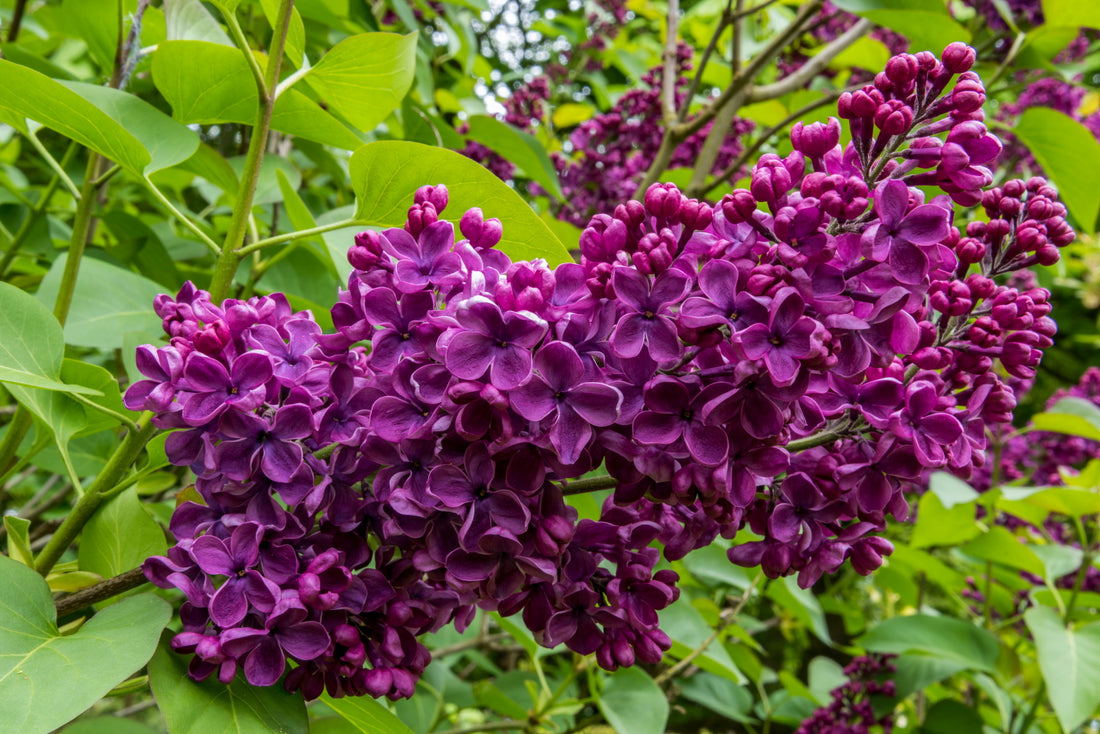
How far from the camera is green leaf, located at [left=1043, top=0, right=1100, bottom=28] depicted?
1.74 meters

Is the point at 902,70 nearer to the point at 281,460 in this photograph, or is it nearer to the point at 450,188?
the point at 450,188

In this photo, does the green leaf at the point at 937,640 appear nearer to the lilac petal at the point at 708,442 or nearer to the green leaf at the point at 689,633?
the green leaf at the point at 689,633

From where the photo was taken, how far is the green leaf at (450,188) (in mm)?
815

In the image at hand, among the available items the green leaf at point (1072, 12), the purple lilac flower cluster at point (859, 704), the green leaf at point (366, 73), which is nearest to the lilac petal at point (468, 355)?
the green leaf at point (366, 73)

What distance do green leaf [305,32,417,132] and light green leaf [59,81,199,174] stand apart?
0.17 meters

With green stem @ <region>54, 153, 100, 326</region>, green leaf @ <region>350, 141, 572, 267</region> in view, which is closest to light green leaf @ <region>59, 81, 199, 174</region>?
green stem @ <region>54, 153, 100, 326</region>

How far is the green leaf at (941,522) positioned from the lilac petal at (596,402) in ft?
4.65

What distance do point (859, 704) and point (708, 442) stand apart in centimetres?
160

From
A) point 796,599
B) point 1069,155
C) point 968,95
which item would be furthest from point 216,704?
point 1069,155

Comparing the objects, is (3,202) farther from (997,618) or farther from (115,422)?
(997,618)

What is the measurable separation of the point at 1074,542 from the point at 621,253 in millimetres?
2403

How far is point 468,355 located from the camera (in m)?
0.59

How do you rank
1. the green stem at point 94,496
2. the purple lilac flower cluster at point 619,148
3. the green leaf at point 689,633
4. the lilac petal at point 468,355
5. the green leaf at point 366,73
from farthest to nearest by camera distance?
the purple lilac flower cluster at point 619,148 < the green leaf at point 689,633 < the green leaf at point 366,73 < the green stem at point 94,496 < the lilac petal at point 468,355

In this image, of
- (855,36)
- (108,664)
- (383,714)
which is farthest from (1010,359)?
(855,36)
